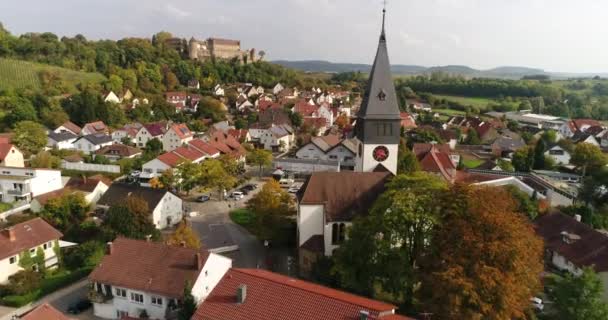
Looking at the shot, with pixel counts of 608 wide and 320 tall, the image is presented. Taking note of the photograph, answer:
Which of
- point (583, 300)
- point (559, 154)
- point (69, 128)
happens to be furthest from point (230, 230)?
point (559, 154)

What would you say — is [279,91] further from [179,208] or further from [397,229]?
[397,229]

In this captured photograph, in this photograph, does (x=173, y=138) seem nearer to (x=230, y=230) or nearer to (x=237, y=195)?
(x=237, y=195)

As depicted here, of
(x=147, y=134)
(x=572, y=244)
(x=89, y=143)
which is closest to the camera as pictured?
(x=572, y=244)

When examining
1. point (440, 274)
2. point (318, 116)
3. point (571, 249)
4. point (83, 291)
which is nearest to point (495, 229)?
point (440, 274)

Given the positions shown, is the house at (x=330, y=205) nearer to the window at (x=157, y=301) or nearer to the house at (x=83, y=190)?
the window at (x=157, y=301)

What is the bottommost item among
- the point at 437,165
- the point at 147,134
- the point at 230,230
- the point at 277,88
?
the point at 230,230

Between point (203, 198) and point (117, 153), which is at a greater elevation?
point (117, 153)
